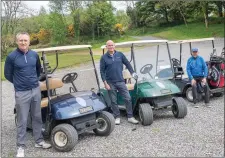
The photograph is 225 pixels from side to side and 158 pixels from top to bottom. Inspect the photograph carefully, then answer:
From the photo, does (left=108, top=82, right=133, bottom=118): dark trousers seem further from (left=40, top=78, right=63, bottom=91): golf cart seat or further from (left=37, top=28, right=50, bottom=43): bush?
(left=37, top=28, right=50, bottom=43): bush

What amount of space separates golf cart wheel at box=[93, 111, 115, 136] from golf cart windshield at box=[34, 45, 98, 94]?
0.65 m

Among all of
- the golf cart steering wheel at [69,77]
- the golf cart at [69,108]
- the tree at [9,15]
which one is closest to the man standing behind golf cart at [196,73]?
the golf cart at [69,108]

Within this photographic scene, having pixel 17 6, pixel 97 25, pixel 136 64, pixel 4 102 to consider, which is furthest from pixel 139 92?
pixel 97 25

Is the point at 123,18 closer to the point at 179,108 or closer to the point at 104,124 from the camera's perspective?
the point at 179,108

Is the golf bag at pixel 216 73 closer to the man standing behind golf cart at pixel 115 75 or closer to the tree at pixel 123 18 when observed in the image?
the man standing behind golf cart at pixel 115 75

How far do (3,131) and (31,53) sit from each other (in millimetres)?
1976

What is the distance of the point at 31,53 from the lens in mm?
4246

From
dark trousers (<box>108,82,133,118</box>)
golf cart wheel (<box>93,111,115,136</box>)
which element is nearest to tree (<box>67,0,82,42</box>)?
dark trousers (<box>108,82,133,118</box>)

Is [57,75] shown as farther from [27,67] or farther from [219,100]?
[219,100]

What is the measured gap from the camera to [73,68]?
5.18 metres

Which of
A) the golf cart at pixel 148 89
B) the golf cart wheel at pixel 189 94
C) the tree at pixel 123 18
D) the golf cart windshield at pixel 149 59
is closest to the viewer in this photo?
the golf cart at pixel 148 89

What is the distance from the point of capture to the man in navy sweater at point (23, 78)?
4.11m

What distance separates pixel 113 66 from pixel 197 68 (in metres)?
1.97

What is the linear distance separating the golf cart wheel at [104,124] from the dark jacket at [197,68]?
2433 mm
